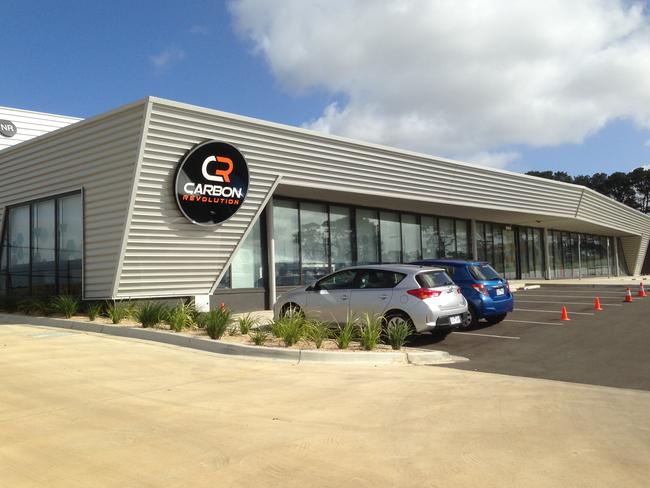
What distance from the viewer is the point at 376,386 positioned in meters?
7.59

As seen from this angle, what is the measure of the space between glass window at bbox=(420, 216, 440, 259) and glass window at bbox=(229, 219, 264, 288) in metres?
9.48

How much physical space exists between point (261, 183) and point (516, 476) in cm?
1204

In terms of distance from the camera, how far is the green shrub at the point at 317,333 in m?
9.93

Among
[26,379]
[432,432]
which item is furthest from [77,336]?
[432,432]

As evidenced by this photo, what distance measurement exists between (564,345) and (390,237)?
12462 mm

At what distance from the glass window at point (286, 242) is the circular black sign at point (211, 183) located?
3667mm

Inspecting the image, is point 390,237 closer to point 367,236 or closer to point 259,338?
point 367,236

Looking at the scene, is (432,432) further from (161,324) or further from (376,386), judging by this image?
(161,324)

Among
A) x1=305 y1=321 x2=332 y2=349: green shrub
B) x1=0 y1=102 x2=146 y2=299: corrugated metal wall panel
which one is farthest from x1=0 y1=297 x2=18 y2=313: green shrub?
x1=305 y1=321 x2=332 y2=349: green shrub

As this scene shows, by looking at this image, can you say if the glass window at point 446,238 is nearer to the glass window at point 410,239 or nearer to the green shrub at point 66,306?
the glass window at point 410,239

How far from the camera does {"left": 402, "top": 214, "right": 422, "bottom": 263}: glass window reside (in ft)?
78.6

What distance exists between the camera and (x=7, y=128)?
2303 cm

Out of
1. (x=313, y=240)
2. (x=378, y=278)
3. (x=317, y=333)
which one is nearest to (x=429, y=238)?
(x=313, y=240)

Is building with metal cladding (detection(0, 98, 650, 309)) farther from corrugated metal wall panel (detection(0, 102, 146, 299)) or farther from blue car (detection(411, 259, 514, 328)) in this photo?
blue car (detection(411, 259, 514, 328))
